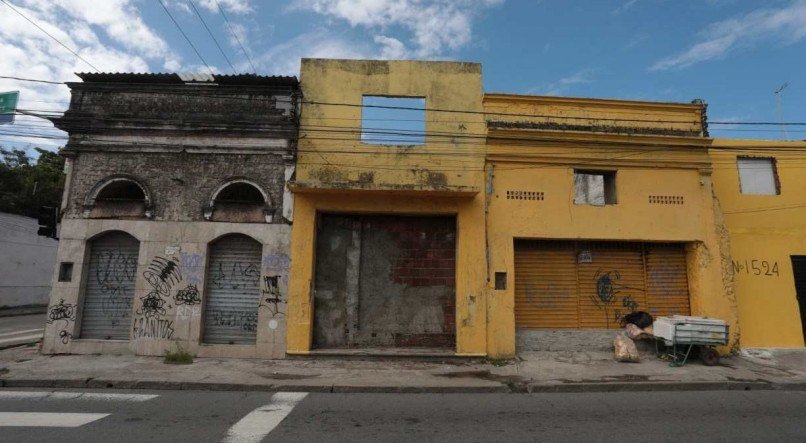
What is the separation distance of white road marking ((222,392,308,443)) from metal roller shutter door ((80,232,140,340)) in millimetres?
5676

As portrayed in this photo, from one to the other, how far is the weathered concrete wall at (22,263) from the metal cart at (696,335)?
2753 centimetres

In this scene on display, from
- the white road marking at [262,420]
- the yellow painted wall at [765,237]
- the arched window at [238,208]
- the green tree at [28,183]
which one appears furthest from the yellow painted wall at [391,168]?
the green tree at [28,183]

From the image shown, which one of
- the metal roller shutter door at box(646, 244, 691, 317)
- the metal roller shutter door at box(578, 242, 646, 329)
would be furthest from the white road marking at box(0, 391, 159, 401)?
the metal roller shutter door at box(646, 244, 691, 317)

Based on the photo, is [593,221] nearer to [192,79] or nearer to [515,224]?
[515,224]

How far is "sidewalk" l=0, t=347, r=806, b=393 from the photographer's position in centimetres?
760

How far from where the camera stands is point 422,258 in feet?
35.6

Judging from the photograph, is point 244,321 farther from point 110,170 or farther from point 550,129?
point 550,129

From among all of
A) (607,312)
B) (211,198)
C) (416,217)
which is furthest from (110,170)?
(607,312)

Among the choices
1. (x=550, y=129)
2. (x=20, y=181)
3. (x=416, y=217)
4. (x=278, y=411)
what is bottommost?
(x=278, y=411)

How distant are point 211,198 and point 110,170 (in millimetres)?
2638

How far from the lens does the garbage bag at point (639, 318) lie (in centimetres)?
1038

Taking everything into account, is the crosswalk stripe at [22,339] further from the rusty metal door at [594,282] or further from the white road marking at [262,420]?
the rusty metal door at [594,282]

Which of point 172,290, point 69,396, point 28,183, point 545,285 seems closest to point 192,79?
point 172,290

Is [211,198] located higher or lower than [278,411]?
higher
